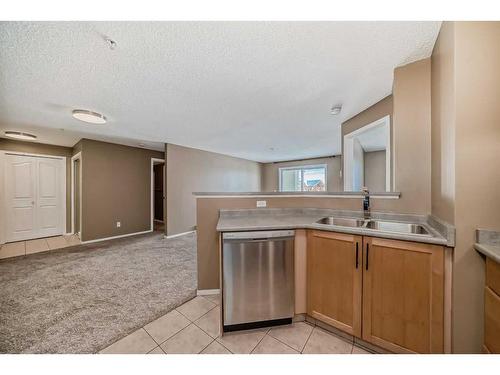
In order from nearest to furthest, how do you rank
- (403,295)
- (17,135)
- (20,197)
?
(403,295) → (17,135) → (20,197)

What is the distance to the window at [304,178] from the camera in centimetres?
692

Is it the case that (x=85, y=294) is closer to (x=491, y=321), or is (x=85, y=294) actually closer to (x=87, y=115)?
(x=87, y=115)

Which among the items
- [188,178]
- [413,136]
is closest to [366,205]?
[413,136]

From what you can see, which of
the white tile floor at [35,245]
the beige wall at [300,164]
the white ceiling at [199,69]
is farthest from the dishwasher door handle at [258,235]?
the beige wall at [300,164]

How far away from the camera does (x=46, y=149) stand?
4.50 m

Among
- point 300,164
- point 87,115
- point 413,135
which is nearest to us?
point 413,135

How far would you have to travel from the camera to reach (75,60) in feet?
5.20

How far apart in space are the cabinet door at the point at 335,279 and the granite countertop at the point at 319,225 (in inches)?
4.0

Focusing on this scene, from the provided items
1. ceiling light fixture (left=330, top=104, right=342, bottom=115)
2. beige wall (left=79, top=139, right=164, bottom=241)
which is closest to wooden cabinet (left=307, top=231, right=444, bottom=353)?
ceiling light fixture (left=330, top=104, right=342, bottom=115)

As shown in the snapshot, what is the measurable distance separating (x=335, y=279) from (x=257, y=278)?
610mm

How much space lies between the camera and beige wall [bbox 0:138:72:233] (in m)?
4.03

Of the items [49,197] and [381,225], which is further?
[49,197]

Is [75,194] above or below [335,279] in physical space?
above

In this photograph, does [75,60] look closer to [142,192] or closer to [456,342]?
[456,342]
